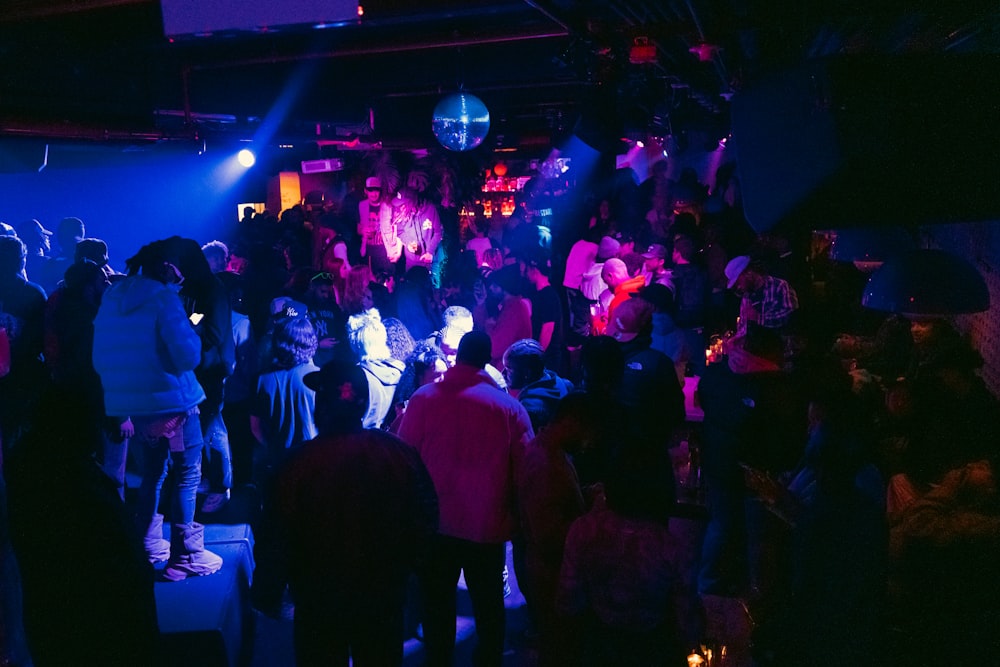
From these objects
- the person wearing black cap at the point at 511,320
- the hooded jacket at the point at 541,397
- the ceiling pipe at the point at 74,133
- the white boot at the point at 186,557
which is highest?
the ceiling pipe at the point at 74,133

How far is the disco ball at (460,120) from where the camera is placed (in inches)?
227

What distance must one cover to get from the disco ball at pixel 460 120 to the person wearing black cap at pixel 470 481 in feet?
9.82

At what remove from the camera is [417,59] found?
953 cm

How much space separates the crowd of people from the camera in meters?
2.55

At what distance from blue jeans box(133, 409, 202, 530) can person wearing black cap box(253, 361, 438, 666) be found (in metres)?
1.48

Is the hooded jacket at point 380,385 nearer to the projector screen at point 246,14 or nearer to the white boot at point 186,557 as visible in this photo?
the white boot at point 186,557

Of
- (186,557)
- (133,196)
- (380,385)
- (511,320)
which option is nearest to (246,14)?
(380,385)

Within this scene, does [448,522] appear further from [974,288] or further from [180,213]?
[180,213]

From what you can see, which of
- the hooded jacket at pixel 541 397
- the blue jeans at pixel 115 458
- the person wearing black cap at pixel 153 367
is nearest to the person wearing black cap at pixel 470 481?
the hooded jacket at pixel 541 397

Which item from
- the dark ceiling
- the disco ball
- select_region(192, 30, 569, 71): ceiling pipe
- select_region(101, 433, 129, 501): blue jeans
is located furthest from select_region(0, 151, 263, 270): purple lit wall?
select_region(101, 433, 129, 501): blue jeans

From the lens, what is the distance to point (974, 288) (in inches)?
149

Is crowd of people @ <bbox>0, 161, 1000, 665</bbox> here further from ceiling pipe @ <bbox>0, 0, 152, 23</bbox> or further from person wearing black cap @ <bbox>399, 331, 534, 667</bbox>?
ceiling pipe @ <bbox>0, 0, 152, 23</bbox>

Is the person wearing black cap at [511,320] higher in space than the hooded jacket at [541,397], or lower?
higher

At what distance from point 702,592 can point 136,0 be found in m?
4.97
